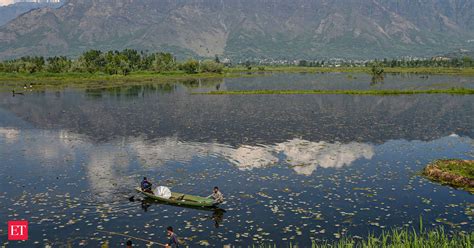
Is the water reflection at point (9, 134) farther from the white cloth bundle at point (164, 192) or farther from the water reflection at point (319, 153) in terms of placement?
the water reflection at point (319, 153)

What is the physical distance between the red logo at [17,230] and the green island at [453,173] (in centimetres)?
3557

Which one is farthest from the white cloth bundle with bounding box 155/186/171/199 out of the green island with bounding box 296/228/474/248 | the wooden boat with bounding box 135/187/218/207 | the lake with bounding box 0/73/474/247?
the green island with bounding box 296/228/474/248

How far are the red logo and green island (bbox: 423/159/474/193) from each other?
3557 centimetres

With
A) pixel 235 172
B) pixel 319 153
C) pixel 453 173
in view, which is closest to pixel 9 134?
pixel 235 172

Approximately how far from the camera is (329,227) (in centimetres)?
2911

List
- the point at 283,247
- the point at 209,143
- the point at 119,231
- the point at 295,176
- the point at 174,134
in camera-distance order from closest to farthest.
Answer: the point at 283,247, the point at 119,231, the point at 295,176, the point at 209,143, the point at 174,134

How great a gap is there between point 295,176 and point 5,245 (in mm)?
25652

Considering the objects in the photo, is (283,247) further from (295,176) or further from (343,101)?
(343,101)

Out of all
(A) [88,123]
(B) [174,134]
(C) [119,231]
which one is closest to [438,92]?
(B) [174,134]

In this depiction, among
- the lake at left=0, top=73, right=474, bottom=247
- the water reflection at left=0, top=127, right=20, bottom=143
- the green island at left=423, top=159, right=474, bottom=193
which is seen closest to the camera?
the lake at left=0, top=73, right=474, bottom=247

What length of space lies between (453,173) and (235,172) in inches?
842

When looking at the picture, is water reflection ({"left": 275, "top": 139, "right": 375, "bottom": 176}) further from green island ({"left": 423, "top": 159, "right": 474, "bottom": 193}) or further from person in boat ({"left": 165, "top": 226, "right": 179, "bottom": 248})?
person in boat ({"left": 165, "top": 226, "right": 179, "bottom": 248})

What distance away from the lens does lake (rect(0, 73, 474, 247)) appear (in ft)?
96.6

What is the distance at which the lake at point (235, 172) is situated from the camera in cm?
2944
